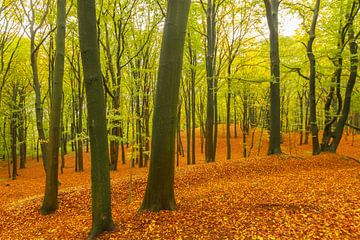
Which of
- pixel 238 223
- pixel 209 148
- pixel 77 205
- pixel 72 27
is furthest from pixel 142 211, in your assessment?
pixel 72 27

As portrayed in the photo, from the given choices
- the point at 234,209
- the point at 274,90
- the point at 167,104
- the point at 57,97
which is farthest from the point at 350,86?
the point at 57,97

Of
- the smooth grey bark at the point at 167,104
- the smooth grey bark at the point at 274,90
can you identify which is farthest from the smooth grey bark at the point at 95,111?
the smooth grey bark at the point at 274,90

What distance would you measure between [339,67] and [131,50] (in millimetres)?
12148

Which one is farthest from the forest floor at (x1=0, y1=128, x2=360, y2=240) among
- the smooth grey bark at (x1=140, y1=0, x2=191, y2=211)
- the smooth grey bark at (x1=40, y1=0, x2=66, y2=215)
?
the smooth grey bark at (x1=40, y1=0, x2=66, y2=215)

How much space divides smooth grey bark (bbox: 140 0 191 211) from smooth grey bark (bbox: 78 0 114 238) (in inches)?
39.4

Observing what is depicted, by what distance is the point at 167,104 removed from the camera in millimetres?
4973

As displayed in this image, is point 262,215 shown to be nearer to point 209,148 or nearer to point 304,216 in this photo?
point 304,216

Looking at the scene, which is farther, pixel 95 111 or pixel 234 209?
pixel 234 209

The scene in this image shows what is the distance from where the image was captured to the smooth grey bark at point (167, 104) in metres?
4.98

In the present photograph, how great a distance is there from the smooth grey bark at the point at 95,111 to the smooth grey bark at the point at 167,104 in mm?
1000

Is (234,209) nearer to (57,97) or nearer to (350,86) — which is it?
(57,97)

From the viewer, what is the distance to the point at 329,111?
11.9 meters

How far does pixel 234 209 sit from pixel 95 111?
11.3 ft

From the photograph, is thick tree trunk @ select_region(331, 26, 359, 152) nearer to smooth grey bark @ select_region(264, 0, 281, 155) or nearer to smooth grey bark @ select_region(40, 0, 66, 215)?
smooth grey bark @ select_region(264, 0, 281, 155)
